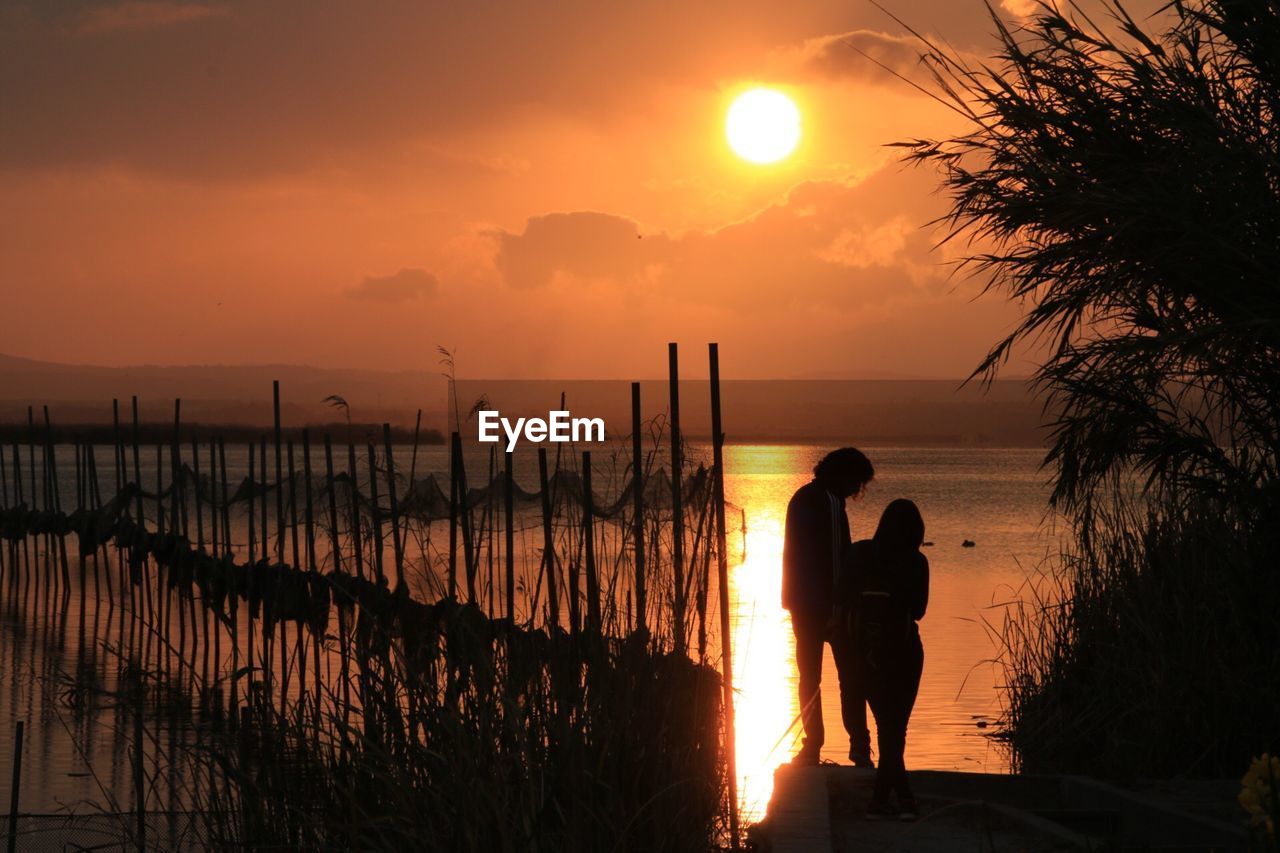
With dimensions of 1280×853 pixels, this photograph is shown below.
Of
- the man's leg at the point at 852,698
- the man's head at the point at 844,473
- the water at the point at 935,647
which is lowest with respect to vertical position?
the water at the point at 935,647

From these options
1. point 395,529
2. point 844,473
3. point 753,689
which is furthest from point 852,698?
Answer: point 753,689

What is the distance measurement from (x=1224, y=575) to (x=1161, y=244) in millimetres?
2189

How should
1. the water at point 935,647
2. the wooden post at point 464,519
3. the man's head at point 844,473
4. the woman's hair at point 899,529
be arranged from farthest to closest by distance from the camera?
the water at point 935,647 → the wooden post at point 464,519 → the man's head at point 844,473 → the woman's hair at point 899,529

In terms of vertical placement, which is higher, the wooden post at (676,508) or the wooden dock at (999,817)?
the wooden post at (676,508)

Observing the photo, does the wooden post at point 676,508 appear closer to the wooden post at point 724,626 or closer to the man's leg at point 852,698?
the wooden post at point 724,626

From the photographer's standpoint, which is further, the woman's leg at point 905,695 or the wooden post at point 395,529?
the wooden post at point 395,529

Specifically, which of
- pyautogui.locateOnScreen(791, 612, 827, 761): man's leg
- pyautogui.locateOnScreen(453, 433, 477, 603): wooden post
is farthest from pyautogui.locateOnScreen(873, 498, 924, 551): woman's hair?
pyautogui.locateOnScreen(453, 433, 477, 603): wooden post

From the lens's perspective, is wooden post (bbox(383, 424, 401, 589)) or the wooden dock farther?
wooden post (bbox(383, 424, 401, 589))

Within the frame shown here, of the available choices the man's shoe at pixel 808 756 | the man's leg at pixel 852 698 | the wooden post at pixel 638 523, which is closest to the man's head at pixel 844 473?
the man's leg at pixel 852 698

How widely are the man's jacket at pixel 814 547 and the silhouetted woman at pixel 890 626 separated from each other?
4.31 ft

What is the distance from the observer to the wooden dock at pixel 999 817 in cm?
700

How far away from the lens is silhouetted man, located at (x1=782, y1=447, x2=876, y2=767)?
8.99m

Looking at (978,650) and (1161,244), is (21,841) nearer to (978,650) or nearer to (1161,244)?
(1161,244)

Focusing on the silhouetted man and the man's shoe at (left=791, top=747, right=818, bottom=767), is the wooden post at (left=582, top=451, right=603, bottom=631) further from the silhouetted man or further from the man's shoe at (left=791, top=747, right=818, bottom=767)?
the man's shoe at (left=791, top=747, right=818, bottom=767)
